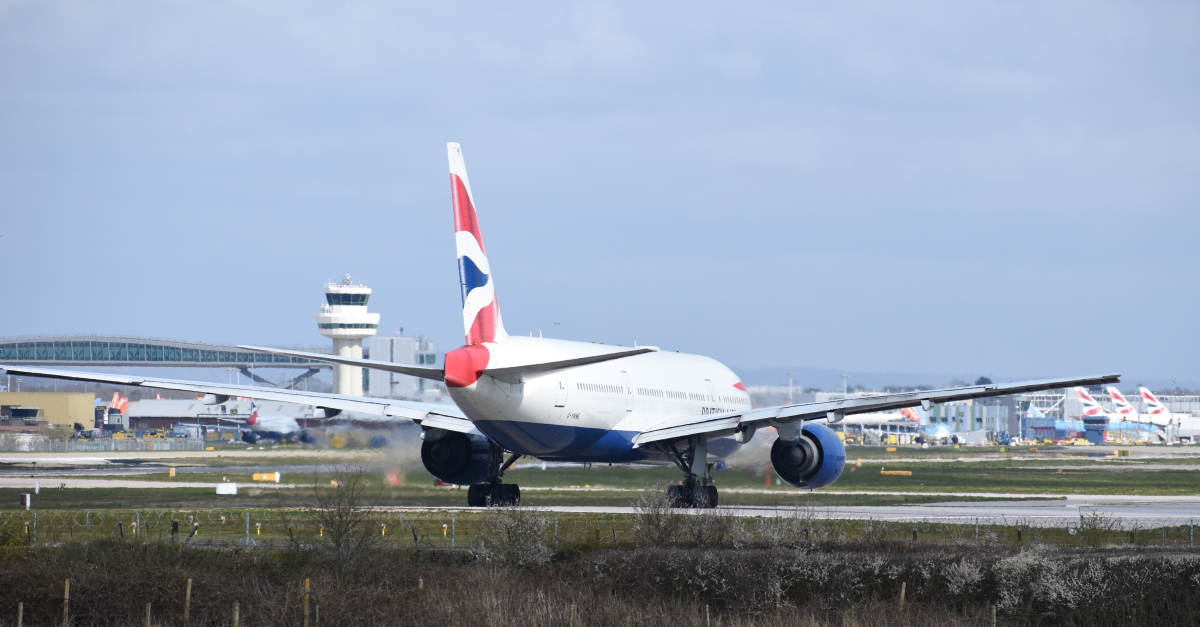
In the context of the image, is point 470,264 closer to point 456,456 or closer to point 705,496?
point 456,456

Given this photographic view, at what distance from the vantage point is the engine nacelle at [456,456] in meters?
41.0

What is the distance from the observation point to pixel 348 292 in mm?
129500

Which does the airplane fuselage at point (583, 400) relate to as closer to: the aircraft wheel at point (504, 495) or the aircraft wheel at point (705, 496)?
the aircraft wheel at point (504, 495)

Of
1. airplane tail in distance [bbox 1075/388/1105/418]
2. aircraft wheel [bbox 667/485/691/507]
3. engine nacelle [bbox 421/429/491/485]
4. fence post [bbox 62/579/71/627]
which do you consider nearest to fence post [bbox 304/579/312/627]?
fence post [bbox 62/579/71/627]

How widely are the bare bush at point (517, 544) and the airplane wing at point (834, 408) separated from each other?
11.0 meters

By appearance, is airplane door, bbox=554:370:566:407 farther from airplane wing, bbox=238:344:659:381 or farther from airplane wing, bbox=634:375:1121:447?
airplane wing, bbox=634:375:1121:447

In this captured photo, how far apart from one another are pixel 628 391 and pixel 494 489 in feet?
16.7

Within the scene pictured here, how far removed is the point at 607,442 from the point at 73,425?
108651 millimetres

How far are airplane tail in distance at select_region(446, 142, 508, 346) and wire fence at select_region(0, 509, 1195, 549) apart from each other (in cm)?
504

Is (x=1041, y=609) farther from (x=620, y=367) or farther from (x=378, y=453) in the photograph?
(x=378, y=453)

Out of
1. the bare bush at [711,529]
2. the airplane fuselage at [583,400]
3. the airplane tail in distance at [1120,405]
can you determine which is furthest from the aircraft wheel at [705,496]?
the airplane tail in distance at [1120,405]

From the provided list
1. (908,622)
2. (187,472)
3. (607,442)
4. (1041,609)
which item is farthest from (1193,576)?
(187,472)

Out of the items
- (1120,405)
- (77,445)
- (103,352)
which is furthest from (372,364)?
(1120,405)

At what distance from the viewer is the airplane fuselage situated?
35062 mm
